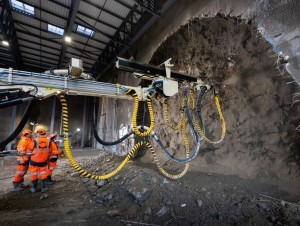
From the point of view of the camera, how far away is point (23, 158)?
4594mm

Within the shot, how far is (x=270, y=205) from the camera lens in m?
2.71

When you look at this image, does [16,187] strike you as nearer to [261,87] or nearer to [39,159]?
[39,159]

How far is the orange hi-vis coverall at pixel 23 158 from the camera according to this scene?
14.9ft

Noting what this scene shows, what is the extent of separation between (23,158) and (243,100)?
Result: 609cm

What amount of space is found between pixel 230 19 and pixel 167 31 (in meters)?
2.57

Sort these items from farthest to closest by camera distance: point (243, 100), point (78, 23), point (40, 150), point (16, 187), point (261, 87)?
point (78, 23)
point (16, 187)
point (40, 150)
point (243, 100)
point (261, 87)

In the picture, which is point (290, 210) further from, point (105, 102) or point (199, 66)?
point (105, 102)

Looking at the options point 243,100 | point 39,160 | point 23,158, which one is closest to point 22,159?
point 23,158

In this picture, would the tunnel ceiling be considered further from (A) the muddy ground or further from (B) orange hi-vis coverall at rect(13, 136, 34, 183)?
(A) the muddy ground

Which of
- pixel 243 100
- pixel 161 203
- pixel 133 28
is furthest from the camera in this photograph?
pixel 133 28

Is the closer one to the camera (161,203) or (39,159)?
(161,203)

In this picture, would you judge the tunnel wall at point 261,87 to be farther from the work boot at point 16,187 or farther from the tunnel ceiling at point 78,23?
the work boot at point 16,187

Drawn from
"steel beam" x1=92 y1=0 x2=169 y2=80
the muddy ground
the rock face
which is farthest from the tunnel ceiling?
the muddy ground

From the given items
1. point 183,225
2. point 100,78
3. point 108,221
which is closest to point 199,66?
point 183,225
